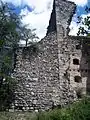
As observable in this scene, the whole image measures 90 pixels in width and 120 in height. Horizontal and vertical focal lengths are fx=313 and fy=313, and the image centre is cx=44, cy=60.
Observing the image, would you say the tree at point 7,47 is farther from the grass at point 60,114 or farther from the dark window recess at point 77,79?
the dark window recess at point 77,79

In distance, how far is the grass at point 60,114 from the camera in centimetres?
1290

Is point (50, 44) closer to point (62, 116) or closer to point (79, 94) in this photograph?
point (79, 94)

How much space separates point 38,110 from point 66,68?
347 cm

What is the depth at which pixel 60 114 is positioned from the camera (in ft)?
42.4

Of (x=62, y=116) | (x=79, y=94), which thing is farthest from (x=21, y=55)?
(x=62, y=116)

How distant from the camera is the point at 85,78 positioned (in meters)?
18.4

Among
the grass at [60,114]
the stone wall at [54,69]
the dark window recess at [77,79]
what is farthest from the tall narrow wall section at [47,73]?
the grass at [60,114]

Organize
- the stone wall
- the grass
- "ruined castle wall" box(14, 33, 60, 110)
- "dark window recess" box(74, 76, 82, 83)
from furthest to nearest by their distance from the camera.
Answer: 1. "dark window recess" box(74, 76, 82, 83)
2. the stone wall
3. "ruined castle wall" box(14, 33, 60, 110)
4. the grass

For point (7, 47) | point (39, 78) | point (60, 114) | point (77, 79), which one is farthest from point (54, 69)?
point (60, 114)

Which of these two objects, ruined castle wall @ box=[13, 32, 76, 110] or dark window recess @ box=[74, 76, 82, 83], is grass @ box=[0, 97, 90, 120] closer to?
ruined castle wall @ box=[13, 32, 76, 110]

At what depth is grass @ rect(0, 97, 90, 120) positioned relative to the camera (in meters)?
12.9

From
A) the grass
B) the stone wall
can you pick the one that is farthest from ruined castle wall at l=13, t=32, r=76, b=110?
the grass

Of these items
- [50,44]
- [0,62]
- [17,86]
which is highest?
[50,44]

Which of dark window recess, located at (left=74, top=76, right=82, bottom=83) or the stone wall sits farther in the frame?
dark window recess, located at (left=74, top=76, right=82, bottom=83)
